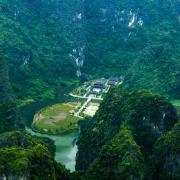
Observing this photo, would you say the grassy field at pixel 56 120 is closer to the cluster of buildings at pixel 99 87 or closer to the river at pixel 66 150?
the river at pixel 66 150

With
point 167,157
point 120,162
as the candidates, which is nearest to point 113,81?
point 167,157

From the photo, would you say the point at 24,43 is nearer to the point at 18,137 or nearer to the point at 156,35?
the point at 156,35

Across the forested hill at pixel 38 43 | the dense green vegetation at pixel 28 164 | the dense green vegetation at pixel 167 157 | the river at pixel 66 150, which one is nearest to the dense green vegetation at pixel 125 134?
the dense green vegetation at pixel 167 157

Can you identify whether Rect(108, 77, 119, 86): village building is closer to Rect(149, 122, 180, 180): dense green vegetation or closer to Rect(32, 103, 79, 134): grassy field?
Rect(32, 103, 79, 134): grassy field

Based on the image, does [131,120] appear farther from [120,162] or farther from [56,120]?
[56,120]

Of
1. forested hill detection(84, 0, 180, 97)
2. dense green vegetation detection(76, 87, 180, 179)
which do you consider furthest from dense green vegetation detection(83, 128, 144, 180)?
forested hill detection(84, 0, 180, 97)

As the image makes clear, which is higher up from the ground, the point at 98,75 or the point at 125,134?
the point at 98,75
